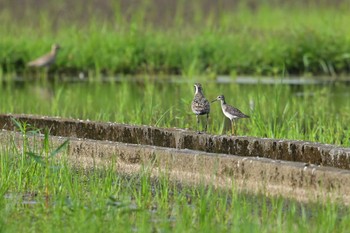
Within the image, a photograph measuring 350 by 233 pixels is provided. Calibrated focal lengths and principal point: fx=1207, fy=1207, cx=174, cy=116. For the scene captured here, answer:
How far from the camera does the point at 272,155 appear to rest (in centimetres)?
948

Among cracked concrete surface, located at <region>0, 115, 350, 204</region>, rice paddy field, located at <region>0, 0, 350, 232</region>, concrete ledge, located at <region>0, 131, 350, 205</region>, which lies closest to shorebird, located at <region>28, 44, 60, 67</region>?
rice paddy field, located at <region>0, 0, 350, 232</region>

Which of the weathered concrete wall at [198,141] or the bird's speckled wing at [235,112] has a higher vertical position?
the bird's speckled wing at [235,112]

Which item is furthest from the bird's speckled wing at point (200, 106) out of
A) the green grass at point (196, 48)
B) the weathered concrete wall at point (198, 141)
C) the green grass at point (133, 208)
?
the green grass at point (196, 48)

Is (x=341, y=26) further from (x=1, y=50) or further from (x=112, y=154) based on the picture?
(x=112, y=154)

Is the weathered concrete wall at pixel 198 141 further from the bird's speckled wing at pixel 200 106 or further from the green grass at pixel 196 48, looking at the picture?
the green grass at pixel 196 48

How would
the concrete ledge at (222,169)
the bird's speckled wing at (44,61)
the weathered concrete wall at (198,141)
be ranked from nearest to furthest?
the concrete ledge at (222,169), the weathered concrete wall at (198,141), the bird's speckled wing at (44,61)

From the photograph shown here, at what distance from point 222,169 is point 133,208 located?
1450 millimetres

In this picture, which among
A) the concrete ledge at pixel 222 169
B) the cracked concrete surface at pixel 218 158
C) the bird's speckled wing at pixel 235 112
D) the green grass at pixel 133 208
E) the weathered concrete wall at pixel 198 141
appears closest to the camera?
the green grass at pixel 133 208

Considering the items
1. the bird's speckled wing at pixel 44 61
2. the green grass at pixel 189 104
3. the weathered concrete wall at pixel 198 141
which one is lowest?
the weathered concrete wall at pixel 198 141

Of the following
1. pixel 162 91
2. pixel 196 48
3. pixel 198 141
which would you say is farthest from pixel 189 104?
pixel 196 48

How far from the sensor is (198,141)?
9.92 meters

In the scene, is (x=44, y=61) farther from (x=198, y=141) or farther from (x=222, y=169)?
(x=222, y=169)

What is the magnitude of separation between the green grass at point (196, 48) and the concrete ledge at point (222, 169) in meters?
8.51

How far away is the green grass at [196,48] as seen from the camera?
19000 mm
